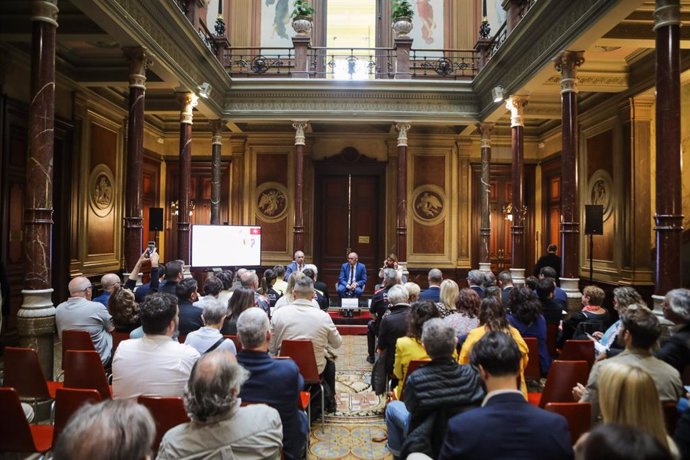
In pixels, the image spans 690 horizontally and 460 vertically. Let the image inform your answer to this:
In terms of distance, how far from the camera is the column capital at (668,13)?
3971 millimetres

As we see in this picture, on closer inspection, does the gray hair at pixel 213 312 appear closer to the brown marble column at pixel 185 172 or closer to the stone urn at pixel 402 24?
the brown marble column at pixel 185 172

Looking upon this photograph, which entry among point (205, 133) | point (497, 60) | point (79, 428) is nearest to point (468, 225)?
point (497, 60)

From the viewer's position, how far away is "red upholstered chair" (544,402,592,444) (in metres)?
2.12

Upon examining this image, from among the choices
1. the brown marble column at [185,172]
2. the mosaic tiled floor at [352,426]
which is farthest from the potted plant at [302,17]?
the mosaic tiled floor at [352,426]

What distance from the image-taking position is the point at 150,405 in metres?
2.08

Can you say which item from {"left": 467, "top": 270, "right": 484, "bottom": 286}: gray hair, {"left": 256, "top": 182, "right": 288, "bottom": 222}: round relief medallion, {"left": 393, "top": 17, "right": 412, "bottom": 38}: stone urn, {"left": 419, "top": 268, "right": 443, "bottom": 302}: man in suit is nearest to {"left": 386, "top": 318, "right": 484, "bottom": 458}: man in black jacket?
{"left": 419, "top": 268, "right": 443, "bottom": 302}: man in suit

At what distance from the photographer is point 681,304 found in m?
2.66

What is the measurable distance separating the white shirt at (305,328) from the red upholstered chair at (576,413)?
6.09 ft

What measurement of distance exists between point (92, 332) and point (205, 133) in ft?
28.0

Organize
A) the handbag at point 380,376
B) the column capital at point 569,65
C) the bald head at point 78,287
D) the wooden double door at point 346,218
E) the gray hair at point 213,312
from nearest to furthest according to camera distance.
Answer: the gray hair at point 213,312, the handbag at point 380,376, the bald head at point 78,287, the column capital at point 569,65, the wooden double door at point 346,218

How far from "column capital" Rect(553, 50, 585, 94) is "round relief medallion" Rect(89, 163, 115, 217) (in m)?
→ 7.97

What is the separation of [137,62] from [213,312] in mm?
4267

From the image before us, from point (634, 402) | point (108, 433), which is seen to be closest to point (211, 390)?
point (108, 433)

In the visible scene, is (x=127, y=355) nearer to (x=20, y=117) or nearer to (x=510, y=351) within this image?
(x=510, y=351)
